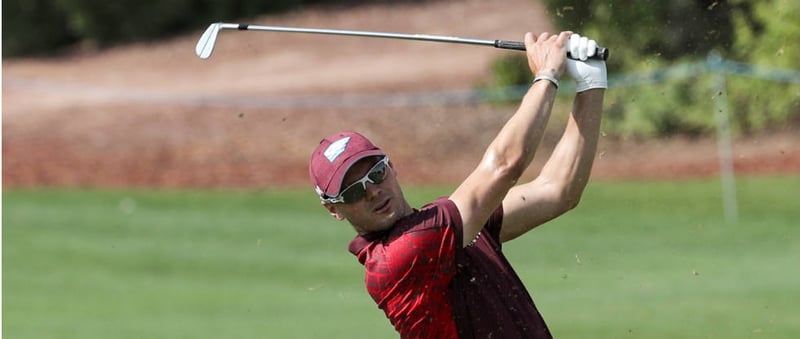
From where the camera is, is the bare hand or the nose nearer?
the nose

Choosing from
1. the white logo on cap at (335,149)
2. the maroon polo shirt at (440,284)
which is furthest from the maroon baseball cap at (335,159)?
the maroon polo shirt at (440,284)

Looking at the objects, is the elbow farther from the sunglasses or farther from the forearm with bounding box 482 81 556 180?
the sunglasses

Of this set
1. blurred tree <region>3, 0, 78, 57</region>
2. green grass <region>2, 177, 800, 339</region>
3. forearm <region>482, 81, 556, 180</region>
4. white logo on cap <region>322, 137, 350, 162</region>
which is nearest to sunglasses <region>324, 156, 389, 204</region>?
white logo on cap <region>322, 137, 350, 162</region>

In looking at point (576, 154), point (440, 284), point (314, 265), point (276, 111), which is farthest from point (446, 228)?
point (276, 111)

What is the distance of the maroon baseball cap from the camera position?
221 inches

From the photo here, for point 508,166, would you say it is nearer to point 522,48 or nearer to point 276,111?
point 522,48

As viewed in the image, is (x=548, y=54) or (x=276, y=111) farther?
(x=276, y=111)

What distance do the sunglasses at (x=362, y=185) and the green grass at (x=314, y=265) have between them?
7.18m

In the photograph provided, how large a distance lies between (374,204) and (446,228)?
0.97 ft

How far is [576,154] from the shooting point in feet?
20.6

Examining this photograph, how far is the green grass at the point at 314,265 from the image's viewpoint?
44.9 ft

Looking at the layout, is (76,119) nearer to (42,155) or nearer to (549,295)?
(42,155)

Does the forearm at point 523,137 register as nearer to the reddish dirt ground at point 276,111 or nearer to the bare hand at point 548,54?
the bare hand at point 548,54

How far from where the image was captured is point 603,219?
1938cm
